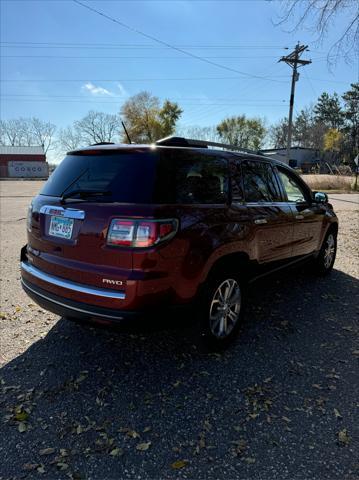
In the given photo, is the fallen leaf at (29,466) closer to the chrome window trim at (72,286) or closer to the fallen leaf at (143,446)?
the fallen leaf at (143,446)

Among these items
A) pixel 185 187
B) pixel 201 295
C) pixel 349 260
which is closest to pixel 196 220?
pixel 185 187

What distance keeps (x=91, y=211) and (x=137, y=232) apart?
42cm

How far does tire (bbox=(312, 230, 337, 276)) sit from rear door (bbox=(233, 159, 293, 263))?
1.35m

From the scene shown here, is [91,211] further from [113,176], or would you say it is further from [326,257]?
[326,257]

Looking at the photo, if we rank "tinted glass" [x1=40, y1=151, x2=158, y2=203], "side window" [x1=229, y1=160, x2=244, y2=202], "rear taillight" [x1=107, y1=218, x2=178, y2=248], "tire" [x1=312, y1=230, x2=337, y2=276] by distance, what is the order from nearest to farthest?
"rear taillight" [x1=107, y1=218, x2=178, y2=248] < "tinted glass" [x1=40, y1=151, x2=158, y2=203] < "side window" [x1=229, y1=160, x2=244, y2=202] < "tire" [x1=312, y1=230, x2=337, y2=276]

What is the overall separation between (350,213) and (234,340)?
497 inches

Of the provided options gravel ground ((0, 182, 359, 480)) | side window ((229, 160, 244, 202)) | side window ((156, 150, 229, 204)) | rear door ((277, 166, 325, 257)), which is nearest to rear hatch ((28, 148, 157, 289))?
side window ((156, 150, 229, 204))

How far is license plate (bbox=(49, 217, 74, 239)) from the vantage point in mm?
2683

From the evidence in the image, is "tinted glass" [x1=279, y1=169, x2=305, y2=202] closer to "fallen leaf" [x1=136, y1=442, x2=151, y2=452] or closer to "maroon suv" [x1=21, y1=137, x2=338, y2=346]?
"maroon suv" [x1=21, y1=137, x2=338, y2=346]

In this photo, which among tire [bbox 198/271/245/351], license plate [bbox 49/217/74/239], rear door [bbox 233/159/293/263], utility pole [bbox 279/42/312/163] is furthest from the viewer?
utility pole [bbox 279/42/312/163]

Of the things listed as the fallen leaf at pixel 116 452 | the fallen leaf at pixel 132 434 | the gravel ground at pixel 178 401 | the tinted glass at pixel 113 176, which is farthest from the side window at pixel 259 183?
the fallen leaf at pixel 116 452

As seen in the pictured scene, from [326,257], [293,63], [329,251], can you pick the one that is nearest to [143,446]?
[326,257]

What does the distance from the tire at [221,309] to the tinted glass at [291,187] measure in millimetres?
1696

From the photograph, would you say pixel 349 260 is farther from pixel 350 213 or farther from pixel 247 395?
pixel 350 213
